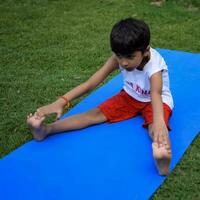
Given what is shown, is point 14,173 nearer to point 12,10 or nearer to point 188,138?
point 188,138

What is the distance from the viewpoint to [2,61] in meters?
4.22

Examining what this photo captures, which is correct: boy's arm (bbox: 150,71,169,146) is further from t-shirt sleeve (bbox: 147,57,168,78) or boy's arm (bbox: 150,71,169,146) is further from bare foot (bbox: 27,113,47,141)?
bare foot (bbox: 27,113,47,141)

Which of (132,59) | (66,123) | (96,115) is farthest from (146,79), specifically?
(66,123)

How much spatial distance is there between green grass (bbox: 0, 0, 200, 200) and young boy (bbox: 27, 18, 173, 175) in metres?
0.21

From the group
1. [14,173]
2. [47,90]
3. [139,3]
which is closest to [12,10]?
[139,3]

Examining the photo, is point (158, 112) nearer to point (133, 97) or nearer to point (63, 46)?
point (133, 97)

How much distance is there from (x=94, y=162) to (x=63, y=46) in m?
2.24

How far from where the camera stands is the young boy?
2.56 metres

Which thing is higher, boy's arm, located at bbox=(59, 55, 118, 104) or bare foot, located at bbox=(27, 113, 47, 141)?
boy's arm, located at bbox=(59, 55, 118, 104)

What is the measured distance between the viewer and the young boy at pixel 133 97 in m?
2.56

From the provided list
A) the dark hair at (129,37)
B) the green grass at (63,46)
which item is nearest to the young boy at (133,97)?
the dark hair at (129,37)

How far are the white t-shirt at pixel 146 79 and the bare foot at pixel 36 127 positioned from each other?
0.68 metres

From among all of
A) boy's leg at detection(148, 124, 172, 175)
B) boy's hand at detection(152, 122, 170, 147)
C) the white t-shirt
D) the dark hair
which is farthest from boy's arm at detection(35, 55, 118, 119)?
boy's leg at detection(148, 124, 172, 175)

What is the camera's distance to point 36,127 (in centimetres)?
274
